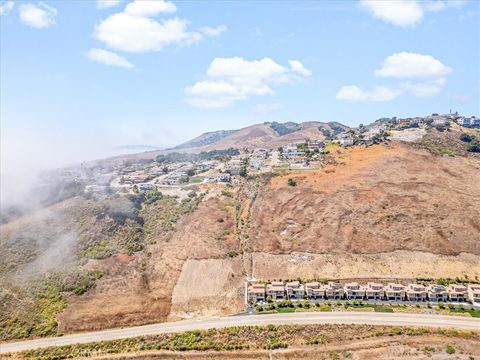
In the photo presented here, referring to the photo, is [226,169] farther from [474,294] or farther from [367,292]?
[474,294]

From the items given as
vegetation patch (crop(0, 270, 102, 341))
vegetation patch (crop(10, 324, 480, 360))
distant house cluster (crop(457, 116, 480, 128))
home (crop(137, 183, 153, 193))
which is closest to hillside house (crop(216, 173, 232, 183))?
home (crop(137, 183, 153, 193))

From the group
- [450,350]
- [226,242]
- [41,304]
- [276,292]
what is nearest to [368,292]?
[276,292]

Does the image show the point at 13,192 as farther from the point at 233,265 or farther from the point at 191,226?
the point at 233,265

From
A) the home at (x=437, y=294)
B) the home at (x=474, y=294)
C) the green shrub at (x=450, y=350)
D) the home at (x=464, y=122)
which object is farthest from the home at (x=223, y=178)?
the home at (x=464, y=122)

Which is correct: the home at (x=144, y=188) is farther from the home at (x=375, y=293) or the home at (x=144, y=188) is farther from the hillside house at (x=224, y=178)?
the home at (x=375, y=293)

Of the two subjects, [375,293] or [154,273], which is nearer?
[375,293]
